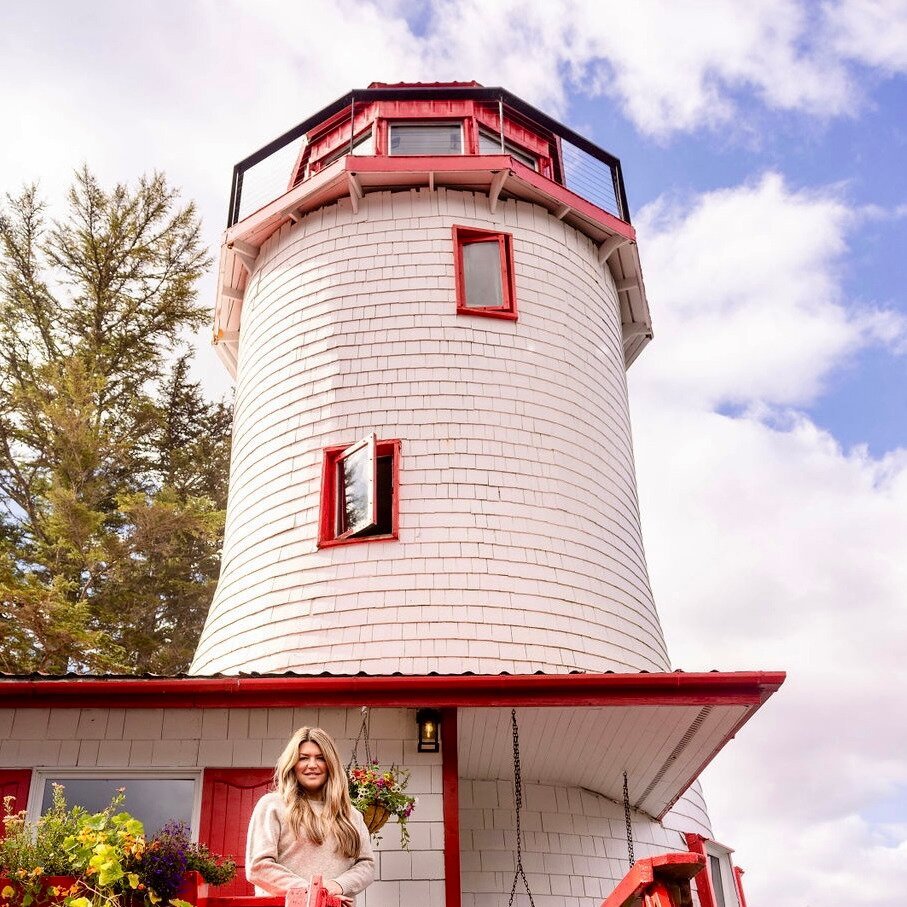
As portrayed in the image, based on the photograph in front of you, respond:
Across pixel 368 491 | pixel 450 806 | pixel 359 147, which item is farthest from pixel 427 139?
pixel 450 806

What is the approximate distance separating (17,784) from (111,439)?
47.1ft

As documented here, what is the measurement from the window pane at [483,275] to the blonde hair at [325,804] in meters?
8.46

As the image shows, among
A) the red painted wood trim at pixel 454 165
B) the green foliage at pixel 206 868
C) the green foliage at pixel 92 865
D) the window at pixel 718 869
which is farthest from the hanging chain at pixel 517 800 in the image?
the red painted wood trim at pixel 454 165

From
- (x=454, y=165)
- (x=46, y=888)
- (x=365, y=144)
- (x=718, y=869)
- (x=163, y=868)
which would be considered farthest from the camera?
(x=365, y=144)

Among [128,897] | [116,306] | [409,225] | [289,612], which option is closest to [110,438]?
[116,306]

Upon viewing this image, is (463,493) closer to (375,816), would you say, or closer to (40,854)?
(375,816)

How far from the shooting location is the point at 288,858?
16.8 feet

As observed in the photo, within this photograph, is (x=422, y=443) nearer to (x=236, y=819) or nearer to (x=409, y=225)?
(x=409, y=225)

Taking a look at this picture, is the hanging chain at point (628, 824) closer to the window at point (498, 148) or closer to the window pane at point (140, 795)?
the window pane at point (140, 795)

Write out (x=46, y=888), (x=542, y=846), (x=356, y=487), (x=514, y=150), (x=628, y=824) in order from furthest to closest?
(x=514, y=150) → (x=356, y=487) → (x=628, y=824) → (x=542, y=846) → (x=46, y=888)

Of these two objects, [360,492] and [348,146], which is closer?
[360,492]

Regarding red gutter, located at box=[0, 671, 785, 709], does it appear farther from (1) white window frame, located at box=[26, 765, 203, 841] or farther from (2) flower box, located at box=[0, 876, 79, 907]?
(2) flower box, located at box=[0, 876, 79, 907]

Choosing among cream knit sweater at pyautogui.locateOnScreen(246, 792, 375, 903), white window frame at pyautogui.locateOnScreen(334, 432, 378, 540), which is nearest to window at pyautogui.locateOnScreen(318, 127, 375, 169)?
white window frame at pyautogui.locateOnScreen(334, 432, 378, 540)

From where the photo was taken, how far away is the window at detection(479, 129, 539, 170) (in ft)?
50.1
